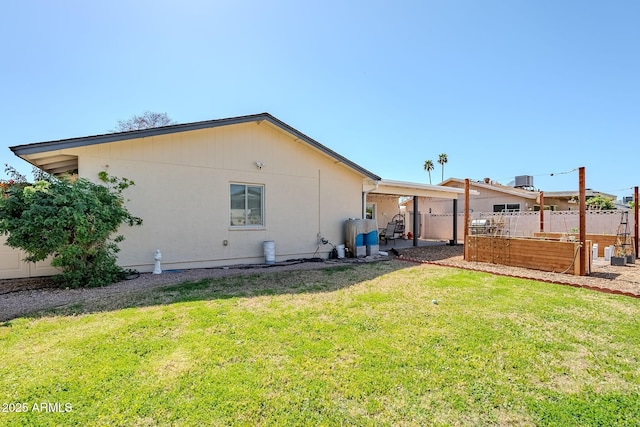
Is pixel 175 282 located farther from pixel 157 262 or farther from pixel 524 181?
pixel 524 181

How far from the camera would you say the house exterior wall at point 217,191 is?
7457mm

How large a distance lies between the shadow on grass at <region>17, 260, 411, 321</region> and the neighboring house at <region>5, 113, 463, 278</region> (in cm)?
154

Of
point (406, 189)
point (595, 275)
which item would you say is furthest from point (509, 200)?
point (595, 275)

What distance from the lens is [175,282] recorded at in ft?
21.6

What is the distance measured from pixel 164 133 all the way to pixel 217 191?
77.4 inches

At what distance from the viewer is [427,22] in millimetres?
9789

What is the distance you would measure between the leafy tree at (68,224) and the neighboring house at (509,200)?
1720 centimetres

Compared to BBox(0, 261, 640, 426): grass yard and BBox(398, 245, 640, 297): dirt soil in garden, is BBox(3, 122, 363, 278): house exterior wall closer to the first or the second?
BBox(0, 261, 640, 426): grass yard

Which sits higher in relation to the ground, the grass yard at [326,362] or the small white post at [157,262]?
the small white post at [157,262]

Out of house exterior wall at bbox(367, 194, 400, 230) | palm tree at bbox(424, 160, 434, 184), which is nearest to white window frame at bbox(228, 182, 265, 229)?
house exterior wall at bbox(367, 194, 400, 230)

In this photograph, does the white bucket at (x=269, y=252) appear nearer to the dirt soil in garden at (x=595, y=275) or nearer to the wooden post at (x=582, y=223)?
the dirt soil in garden at (x=595, y=275)

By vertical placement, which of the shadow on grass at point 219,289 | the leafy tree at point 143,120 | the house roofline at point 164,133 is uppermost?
the leafy tree at point 143,120

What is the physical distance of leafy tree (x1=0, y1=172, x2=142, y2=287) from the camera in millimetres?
5543

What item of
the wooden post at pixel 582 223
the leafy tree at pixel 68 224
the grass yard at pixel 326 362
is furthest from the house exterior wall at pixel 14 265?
the wooden post at pixel 582 223
